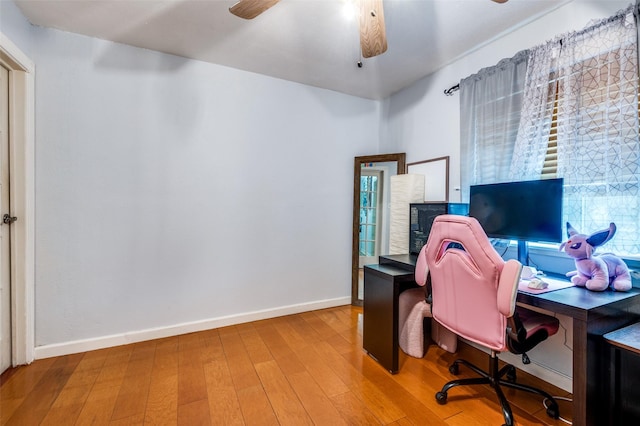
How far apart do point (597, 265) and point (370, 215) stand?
2039 millimetres

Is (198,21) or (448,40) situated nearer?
(198,21)

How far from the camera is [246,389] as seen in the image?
178 centimetres

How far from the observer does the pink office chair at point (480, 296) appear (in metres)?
1.36

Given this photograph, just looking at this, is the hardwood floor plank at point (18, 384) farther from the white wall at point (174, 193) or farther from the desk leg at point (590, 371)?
the desk leg at point (590, 371)

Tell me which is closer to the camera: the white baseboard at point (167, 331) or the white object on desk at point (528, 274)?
the white object on desk at point (528, 274)

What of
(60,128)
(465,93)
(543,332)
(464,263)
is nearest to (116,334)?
(60,128)

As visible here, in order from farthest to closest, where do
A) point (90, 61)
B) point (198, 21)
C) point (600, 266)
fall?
1. point (90, 61)
2. point (198, 21)
3. point (600, 266)

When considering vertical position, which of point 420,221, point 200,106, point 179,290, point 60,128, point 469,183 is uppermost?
point 200,106

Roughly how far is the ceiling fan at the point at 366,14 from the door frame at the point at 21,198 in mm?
1718

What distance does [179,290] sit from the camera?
2.54 meters

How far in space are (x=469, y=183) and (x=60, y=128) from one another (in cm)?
328

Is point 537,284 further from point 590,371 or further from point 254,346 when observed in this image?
point 254,346

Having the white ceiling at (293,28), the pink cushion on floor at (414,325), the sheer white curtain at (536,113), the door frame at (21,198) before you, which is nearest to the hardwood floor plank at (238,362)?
the pink cushion on floor at (414,325)

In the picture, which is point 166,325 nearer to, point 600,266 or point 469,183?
point 469,183
